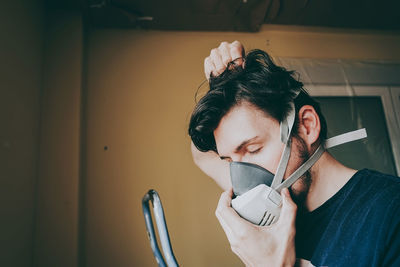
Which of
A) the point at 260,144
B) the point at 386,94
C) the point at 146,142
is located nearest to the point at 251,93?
the point at 260,144

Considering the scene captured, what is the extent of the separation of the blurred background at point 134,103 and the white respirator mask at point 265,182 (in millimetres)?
696

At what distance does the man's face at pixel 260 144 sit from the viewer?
1.06m

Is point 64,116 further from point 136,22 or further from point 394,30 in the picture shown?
point 394,30

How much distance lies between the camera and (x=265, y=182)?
1.05m

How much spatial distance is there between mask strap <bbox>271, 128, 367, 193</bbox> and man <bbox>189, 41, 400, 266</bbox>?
0.02 metres

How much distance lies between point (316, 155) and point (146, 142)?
1051 mm

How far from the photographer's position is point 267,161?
1.06 meters

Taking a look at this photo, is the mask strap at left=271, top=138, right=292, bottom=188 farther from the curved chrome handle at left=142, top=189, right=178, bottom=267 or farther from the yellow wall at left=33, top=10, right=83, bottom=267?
the yellow wall at left=33, top=10, right=83, bottom=267

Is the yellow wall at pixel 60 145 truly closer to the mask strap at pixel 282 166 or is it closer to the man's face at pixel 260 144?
the man's face at pixel 260 144

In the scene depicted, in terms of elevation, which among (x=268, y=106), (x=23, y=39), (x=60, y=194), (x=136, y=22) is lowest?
(x=60, y=194)

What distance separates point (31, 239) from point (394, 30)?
2903 mm

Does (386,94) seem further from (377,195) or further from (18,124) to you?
(18,124)

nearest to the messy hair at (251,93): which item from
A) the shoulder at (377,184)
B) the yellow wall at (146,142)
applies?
the shoulder at (377,184)

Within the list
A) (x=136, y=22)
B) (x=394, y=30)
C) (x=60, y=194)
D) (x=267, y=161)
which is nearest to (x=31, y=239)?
(x=60, y=194)
